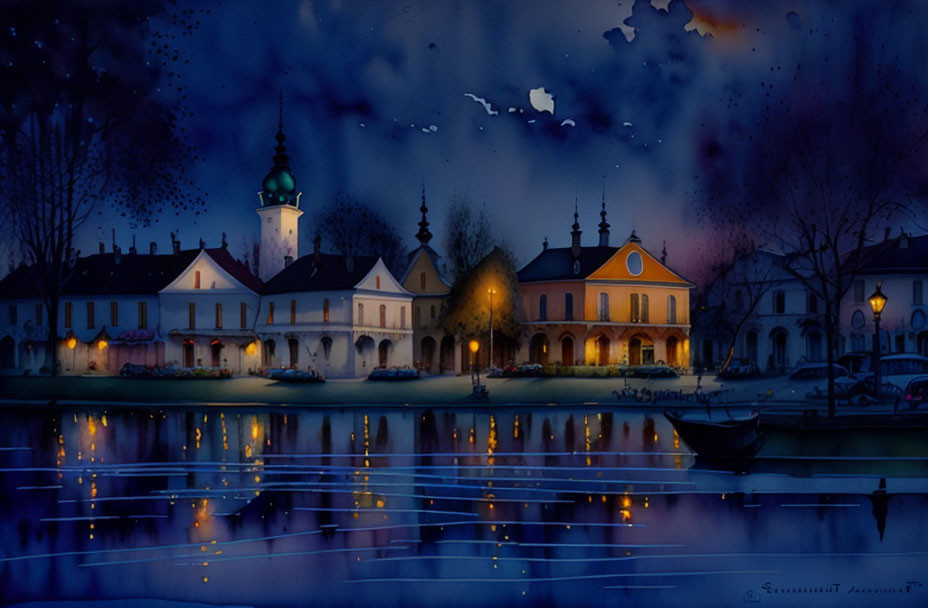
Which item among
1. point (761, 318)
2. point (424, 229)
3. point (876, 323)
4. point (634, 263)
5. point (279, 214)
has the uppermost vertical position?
point (279, 214)

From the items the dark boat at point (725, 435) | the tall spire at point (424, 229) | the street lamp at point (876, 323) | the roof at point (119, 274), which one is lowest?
the dark boat at point (725, 435)

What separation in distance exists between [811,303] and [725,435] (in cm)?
187

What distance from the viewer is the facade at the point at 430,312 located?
37.0 ft

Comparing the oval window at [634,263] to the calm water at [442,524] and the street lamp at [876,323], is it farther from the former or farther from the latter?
the street lamp at [876,323]

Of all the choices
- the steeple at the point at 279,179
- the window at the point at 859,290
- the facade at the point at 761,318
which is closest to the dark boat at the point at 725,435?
the facade at the point at 761,318

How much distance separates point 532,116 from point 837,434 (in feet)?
16.9

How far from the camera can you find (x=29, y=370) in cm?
1040

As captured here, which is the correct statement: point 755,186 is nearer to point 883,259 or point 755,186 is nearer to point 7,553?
point 883,259

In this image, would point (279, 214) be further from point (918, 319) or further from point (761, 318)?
point (918, 319)

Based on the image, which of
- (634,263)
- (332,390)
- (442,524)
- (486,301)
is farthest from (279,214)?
(634,263)

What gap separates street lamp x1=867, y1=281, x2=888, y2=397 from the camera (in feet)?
30.8

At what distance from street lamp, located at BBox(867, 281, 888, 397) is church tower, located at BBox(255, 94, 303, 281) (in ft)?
21.6

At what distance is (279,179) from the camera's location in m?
10.0

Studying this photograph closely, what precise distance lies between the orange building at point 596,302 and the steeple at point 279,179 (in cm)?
321
